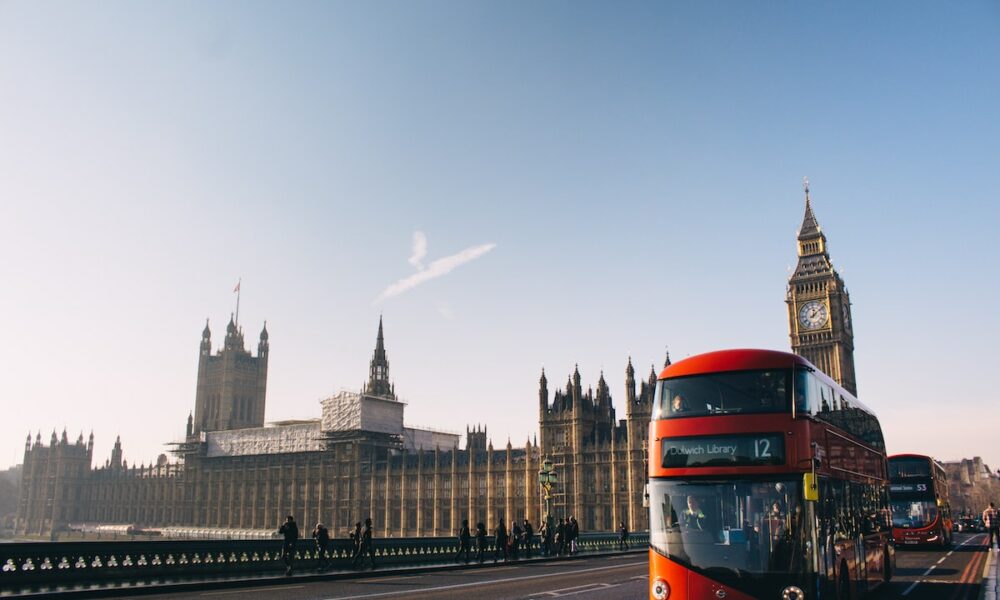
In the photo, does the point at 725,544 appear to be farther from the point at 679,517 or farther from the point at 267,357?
the point at 267,357

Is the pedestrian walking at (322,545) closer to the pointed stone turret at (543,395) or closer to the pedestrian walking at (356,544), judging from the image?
the pedestrian walking at (356,544)

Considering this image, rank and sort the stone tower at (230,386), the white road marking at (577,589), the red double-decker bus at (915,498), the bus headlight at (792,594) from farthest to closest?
the stone tower at (230,386) < the red double-decker bus at (915,498) < the white road marking at (577,589) < the bus headlight at (792,594)

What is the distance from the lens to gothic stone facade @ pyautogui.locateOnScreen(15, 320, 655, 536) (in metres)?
82.2

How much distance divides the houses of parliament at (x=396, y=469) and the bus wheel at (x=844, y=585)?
39682 mm

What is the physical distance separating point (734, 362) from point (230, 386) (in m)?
175

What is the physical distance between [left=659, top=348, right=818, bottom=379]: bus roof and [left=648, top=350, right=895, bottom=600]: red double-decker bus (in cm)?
2

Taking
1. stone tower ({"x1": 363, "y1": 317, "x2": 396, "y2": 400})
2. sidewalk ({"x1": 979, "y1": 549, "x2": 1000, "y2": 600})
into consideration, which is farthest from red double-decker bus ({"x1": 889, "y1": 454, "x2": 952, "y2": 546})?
stone tower ({"x1": 363, "y1": 317, "x2": 396, "y2": 400})

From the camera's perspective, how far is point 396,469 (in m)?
101

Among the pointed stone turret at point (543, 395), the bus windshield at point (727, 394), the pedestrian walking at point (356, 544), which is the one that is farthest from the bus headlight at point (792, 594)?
the pointed stone turret at point (543, 395)

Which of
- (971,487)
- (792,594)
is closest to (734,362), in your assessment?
(792,594)

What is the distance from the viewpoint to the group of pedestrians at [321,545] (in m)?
24.7

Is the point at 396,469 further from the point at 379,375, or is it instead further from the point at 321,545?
the point at 321,545

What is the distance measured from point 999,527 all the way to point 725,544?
3149cm

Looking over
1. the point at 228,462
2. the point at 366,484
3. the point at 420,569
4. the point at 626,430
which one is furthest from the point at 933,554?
the point at 228,462
